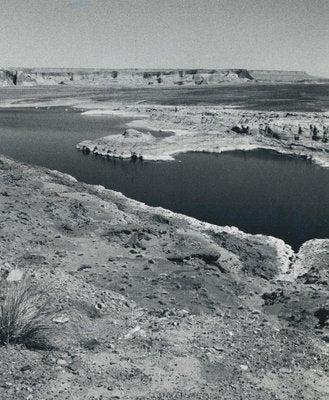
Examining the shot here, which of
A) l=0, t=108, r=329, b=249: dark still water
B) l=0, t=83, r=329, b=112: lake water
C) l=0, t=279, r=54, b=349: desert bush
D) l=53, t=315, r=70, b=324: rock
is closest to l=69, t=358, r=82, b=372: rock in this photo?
l=0, t=279, r=54, b=349: desert bush

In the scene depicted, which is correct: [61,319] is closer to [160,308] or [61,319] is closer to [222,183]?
[160,308]

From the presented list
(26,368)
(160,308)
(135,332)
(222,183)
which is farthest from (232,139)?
(26,368)

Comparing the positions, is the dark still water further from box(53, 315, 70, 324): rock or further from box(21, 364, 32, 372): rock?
box(21, 364, 32, 372): rock

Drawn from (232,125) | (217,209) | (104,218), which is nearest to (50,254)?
(104,218)

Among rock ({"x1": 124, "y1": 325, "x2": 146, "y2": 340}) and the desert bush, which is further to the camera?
rock ({"x1": 124, "y1": 325, "x2": 146, "y2": 340})

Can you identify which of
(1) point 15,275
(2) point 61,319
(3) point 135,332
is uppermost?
(1) point 15,275

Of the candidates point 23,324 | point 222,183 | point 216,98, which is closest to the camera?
point 23,324
